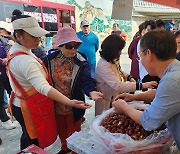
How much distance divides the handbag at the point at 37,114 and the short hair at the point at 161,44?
0.89 m

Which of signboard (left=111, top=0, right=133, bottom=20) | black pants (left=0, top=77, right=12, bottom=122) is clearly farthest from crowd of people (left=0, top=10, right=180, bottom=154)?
black pants (left=0, top=77, right=12, bottom=122)

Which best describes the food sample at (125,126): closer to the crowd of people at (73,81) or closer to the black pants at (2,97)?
the crowd of people at (73,81)

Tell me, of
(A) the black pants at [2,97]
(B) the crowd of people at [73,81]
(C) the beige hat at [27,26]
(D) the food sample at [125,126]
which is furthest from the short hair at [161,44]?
(A) the black pants at [2,97]

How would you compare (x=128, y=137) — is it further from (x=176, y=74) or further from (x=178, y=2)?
(x=178, y=2)

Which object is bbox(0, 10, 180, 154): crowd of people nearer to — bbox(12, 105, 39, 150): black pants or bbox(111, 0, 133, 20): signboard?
bbox(12, 105, 39, 150): black pants

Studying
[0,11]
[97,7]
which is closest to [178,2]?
[0,11]

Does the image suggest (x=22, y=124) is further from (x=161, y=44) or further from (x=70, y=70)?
(x=161, y=44)

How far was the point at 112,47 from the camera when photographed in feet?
6.05

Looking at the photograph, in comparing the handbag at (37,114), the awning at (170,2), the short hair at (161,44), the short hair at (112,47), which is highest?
the awning at (170,2)

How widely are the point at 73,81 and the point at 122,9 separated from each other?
1300mm

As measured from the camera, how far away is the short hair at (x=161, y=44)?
0.87 m

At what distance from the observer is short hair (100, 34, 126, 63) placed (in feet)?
6.06

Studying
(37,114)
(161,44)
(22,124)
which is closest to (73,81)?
(37,114)

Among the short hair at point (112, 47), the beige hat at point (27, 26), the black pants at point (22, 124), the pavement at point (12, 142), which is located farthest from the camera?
the pavement at point (12, 142)
